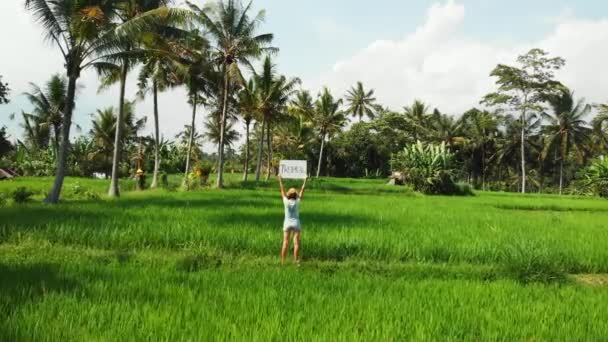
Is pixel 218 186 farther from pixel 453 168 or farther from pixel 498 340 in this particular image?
pixel 498 340

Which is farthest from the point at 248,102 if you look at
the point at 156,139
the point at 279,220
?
the point at 279,220

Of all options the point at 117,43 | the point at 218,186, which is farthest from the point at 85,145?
the point at 117,43

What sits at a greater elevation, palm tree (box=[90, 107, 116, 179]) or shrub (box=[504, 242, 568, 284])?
palm tree (box=[90, 107, 116, 179])

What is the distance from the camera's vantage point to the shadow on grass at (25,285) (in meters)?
4.11

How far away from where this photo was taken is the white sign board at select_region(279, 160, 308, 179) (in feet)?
27.4

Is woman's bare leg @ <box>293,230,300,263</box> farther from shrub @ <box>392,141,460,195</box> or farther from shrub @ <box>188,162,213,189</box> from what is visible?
shrub @ <box>392,141,460,195</box>

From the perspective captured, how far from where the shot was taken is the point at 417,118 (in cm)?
5022

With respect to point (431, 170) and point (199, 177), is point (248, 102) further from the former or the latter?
point (431, 170)

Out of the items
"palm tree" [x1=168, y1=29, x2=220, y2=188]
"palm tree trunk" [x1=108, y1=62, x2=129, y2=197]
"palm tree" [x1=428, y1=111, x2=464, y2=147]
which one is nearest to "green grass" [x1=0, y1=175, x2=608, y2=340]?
"palm tree trunk" [x1=108, y1=62, x2=129, y2=197]

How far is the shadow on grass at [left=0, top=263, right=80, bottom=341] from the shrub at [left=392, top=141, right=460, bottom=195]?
2151 centimetres

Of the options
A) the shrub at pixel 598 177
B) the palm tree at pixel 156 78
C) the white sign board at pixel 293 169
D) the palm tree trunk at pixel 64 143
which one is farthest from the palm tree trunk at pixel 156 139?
the shrub at pixel 598 177

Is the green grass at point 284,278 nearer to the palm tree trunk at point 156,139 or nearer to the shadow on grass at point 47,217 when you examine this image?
the shadow on grass at point 47,217

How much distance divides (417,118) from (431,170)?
25770mm

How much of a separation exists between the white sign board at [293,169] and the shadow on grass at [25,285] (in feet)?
12.4
